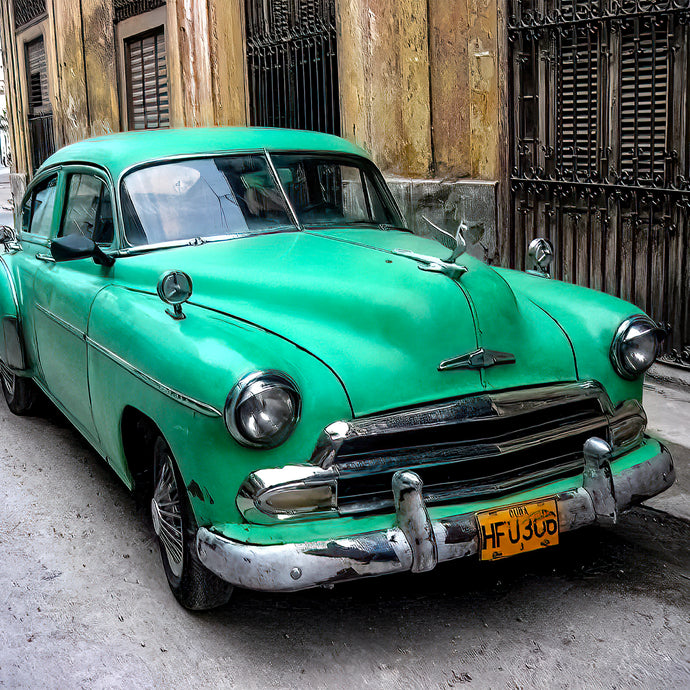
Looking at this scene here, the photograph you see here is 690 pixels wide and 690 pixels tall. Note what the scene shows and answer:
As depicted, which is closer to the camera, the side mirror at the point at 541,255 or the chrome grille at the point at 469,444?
the chrome grille at the point at 469,444

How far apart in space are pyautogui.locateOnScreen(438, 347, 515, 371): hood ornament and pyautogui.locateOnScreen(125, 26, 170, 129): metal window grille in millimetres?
10243

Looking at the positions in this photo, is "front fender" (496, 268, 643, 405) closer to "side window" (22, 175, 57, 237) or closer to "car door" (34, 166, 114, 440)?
"car door" (34, 166, 114, 440)

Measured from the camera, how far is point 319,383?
2.67m

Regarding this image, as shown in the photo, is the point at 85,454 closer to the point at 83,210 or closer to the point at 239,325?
the point at 83,210

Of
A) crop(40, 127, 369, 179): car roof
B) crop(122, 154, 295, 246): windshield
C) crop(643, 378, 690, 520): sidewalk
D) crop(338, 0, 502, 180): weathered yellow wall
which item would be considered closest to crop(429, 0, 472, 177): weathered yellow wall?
crop(338, 0, 502, 180): weathered yellow wall

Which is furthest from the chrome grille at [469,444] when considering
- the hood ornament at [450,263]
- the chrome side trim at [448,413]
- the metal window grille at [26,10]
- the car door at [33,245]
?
the metal window grille at [26,10]

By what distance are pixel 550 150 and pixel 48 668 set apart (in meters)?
4.97

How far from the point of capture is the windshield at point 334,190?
398 cm

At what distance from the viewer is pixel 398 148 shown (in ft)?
25.8

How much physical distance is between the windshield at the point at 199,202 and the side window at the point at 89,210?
0.18 metres

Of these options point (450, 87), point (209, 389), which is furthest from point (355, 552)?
point (450, 87)

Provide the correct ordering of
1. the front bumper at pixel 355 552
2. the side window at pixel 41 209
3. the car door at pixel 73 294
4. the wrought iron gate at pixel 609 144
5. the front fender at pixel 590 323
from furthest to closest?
the wrought iron gate at pixel 609 144 → the side window at pixel 41 209 → the car door at pixel 73 294 → the front fender at pixel 590 323 → the front bumper at pixel 355 552

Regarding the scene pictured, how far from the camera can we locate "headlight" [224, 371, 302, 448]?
8.36ft

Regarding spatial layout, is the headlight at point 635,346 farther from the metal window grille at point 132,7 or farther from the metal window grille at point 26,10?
the metal window grille at point 26,10
